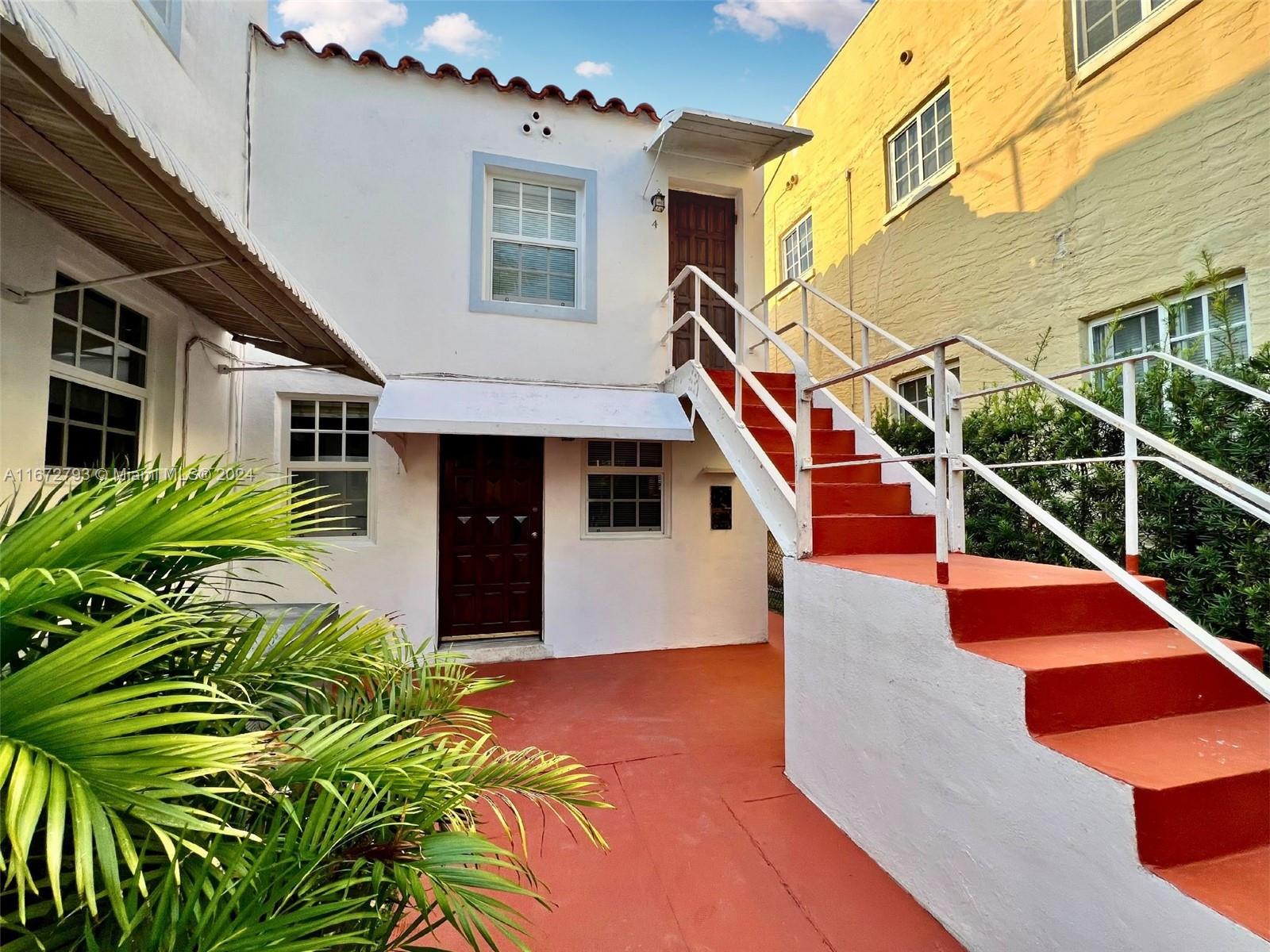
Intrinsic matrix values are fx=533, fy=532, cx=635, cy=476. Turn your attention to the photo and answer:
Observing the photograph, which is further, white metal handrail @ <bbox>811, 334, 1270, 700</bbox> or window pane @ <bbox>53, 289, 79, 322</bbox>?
window pane @ <bbox>53, 289, 79, 322</bbox>

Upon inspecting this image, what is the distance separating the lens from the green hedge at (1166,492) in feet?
9.43

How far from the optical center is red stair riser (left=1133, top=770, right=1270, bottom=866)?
1655mm

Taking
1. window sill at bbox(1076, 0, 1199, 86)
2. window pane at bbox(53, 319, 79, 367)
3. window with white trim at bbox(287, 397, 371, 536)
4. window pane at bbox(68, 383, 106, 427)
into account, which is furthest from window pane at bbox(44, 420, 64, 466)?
window sill at bbox(1076, 0, 1199, 86)

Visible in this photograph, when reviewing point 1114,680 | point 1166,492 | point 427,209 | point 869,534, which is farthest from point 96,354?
point 1166,492

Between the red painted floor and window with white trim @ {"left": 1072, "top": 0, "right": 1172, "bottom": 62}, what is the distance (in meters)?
7.02

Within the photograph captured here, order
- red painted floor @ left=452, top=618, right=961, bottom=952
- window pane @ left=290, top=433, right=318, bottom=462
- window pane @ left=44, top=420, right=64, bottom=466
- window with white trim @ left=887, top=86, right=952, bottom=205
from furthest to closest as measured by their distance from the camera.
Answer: window with white trim @ left=887, top=86, right=952, bottom=205 → window pane @ left=290, top=433, right=318, bottom=462 → window pane @ left=44, top=420, right=64, bottom=466 → red painted floor @ left=452, top=618, right=961, bottom=952

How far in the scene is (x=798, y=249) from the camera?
10.5 meters

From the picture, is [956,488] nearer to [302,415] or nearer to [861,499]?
[861,499]

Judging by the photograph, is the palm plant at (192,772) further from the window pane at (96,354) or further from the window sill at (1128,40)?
the window sill at (1128,40)

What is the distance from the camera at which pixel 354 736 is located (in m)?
1.63

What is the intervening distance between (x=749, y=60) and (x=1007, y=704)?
7.54m

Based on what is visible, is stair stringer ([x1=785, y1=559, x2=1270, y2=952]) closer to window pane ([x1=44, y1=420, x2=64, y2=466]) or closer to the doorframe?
the doorframe

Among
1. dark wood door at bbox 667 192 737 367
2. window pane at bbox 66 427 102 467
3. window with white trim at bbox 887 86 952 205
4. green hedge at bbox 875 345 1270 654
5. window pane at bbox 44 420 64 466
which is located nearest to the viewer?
green hedge at bbox 875 345 1270 654

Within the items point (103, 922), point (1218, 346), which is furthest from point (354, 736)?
point (1218, 346)
